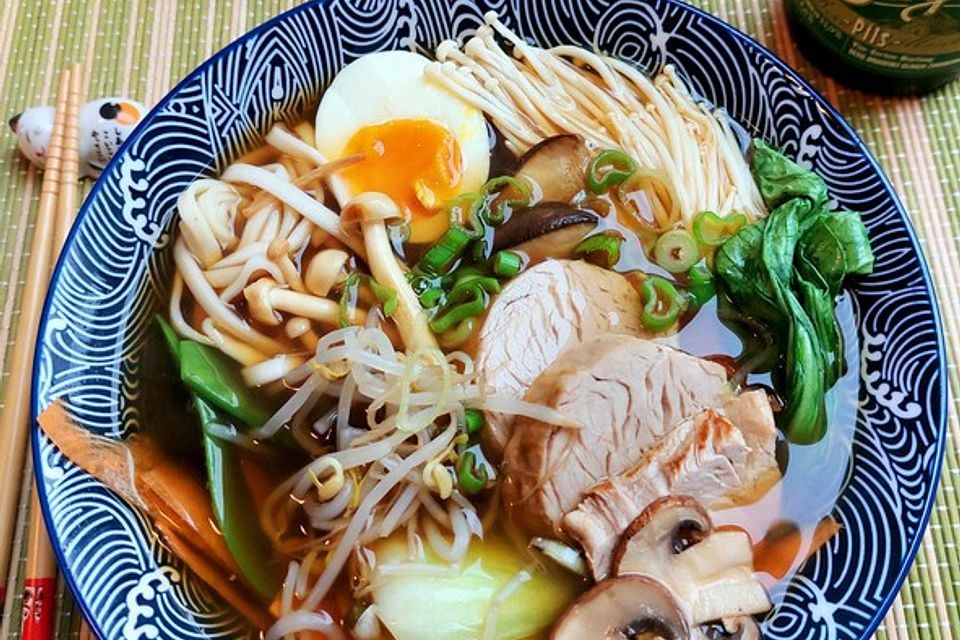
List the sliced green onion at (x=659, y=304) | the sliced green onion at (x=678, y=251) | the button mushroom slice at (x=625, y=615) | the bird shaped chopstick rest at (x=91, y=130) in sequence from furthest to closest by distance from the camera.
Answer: the bird shaped chopstick rest at (x=91, y=130) → the sliced green onion at (x=678, y=251) → the sliced green onion at (x=659, y=304) → the button mushroom slice at (x=625, y=615)

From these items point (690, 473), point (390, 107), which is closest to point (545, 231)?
point (390, 107)

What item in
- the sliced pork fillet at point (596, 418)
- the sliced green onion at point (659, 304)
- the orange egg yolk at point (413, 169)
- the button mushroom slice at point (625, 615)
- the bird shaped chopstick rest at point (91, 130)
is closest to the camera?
the button mushroom slice at point (625, 615)

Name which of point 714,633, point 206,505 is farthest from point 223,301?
point 714,633

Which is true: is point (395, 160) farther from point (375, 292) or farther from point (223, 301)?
point (223, 301)

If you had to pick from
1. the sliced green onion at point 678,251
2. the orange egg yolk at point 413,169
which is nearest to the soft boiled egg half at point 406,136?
the orange egg yolk at point 413,169

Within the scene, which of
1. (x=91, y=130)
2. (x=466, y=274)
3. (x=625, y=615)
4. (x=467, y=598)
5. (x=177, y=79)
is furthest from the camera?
(x=177, y=79)

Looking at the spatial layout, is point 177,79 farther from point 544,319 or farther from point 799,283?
point 799,283

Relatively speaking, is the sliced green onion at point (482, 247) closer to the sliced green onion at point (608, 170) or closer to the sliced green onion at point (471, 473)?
the sliced green onion at point (608, 170)
